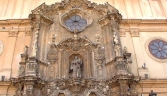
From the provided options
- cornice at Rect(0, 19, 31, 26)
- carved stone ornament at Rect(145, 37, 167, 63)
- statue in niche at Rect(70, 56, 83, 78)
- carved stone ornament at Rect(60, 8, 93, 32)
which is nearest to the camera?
statue in niche at Rect(70, 56, 83, 78)

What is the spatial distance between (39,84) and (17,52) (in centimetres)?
309

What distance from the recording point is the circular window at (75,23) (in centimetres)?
1487

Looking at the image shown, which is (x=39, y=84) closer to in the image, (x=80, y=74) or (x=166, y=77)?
(x=80, y=74)

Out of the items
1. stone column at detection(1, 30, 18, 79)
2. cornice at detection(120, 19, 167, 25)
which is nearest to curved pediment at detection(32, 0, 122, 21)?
cornice at detection(120, 19, 167, 25)

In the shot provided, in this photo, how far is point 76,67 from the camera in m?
12.5

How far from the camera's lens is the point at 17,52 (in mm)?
13797

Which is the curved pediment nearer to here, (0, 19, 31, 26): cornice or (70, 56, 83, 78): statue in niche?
(0, 19, 31, 26): cornice

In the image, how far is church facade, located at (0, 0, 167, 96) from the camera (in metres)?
11.9

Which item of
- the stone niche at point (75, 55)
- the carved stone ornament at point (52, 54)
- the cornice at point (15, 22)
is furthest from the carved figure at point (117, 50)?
the cornice at point (15, 22)

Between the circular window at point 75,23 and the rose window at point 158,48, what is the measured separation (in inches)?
174

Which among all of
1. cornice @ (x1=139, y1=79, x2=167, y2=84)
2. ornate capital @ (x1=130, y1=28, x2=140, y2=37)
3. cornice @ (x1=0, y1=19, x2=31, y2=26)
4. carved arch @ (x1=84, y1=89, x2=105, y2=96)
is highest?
A: cornice @ (x1=0, y1=19, x2=31, y2=26)

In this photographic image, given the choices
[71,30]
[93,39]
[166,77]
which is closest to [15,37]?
[71,30]

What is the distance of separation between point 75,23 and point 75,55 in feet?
8.23

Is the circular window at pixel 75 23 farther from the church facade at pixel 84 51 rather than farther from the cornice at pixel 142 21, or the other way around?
the cornice at pixel 142 21
